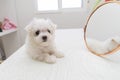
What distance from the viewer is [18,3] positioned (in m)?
2.96

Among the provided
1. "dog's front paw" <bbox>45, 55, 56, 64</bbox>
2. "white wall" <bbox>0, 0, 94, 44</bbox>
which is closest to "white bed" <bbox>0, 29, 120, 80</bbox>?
"dog's front paw" <bbox>45, 55, 56, 64</bbox>

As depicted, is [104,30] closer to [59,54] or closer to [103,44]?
[103,44]

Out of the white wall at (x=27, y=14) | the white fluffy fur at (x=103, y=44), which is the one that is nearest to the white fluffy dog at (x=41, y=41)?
Result: the white fluffy fur at (x=103, y=44)

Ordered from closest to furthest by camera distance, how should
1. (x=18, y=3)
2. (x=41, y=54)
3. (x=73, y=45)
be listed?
(x=41, y=54)
(x=73, y=45)
(x=18, y=3)

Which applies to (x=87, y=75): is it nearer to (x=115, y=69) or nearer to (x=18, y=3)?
(x=115, y=69)

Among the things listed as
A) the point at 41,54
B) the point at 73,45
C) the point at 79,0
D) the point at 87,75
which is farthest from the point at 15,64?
the point at 79,0

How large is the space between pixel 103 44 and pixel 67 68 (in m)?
0.36

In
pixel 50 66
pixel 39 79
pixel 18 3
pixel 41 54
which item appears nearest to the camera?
pixel 39 79

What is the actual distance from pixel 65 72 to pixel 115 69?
0.24 metres

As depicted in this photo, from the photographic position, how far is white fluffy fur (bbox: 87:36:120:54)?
1.01 m

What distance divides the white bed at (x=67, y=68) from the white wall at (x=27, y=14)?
75.4 inches

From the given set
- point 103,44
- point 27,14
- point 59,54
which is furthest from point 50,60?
point 27,14

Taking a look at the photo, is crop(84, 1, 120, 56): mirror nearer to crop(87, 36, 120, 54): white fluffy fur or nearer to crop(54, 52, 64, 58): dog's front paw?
crop(87, 36, 120, 54): white fluffy fur

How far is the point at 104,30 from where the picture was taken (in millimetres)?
1184
